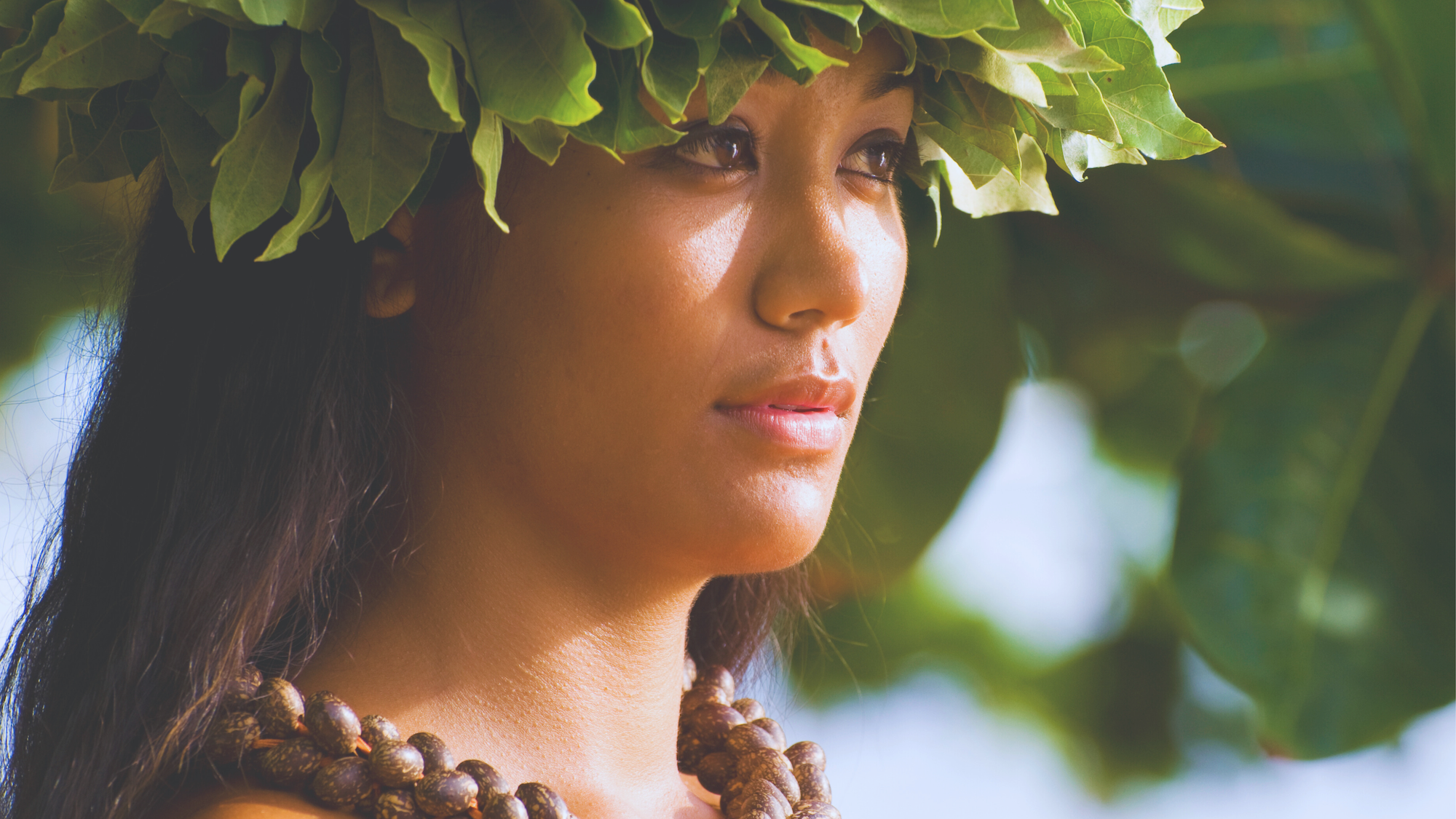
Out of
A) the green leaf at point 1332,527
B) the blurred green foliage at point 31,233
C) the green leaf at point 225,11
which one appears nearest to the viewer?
the green leaf at point 225,11

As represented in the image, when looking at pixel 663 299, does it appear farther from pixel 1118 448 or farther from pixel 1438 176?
pixel 1118 448

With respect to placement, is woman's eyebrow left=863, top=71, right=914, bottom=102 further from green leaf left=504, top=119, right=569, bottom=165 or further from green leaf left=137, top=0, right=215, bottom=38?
green leaf left=137, top=0, right=215, bottom=38

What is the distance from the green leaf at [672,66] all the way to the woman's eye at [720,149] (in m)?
0.13

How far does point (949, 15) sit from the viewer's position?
1.62 meters

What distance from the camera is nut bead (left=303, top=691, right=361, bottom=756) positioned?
1.69 metres

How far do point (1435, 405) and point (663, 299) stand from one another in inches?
81.6

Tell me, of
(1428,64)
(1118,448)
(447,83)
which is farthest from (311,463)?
(1118,448)

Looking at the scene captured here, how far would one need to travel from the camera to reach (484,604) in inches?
71.5

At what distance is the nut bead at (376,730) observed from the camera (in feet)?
5.57

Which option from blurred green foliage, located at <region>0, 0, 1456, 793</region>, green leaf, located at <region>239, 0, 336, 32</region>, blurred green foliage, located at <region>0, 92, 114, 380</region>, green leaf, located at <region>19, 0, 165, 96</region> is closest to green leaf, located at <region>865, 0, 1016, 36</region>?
green leaf, located at <region>239, 0, 336, 32</region>

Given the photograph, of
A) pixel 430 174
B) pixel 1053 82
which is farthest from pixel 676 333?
pixel 1053 82

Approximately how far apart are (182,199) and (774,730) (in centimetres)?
111

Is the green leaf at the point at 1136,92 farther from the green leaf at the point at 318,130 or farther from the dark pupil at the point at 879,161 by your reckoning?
the green leaf at the point at 318,130

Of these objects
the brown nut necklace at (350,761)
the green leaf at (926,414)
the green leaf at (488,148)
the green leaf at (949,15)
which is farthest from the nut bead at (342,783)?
the green leaf at (926,414)
